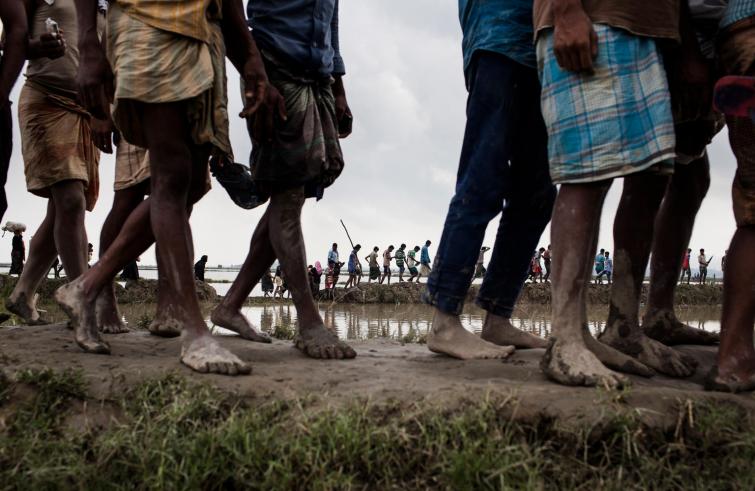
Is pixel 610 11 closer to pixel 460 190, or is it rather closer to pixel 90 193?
pixel 460 190

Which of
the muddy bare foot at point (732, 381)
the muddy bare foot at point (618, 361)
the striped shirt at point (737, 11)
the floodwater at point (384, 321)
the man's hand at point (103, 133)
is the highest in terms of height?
the striped shirt at point (737, 11)

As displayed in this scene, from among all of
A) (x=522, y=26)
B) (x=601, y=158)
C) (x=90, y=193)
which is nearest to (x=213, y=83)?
(x=522, y=26)

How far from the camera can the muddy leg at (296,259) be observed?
274 centimetres

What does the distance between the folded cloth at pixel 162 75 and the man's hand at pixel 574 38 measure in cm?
128

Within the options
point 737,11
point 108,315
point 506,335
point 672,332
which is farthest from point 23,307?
point 737,11

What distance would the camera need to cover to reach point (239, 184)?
10.2ft

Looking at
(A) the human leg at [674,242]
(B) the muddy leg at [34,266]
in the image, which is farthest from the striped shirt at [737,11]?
(B) the muddy leg at [34,266]

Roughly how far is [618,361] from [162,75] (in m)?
1.98

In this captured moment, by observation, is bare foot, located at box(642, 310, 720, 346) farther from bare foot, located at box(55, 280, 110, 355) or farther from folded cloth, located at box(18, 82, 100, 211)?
folded cloth, located at box(18, 82, 100, 211)

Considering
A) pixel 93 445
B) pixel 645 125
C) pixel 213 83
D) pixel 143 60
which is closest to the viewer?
→ pixel 93 445

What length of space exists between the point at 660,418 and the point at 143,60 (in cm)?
210

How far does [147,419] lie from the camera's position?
1764mm

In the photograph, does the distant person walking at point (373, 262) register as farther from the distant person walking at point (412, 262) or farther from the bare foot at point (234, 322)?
the bare foot at point (234, 322)

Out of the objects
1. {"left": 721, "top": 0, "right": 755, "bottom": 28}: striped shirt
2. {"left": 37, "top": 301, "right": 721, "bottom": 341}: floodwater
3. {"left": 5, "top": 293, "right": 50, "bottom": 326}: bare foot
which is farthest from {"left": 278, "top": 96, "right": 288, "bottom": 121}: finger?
{"left": 37, "top": 301, "right": 721, "bottom": 341}: floodwater
